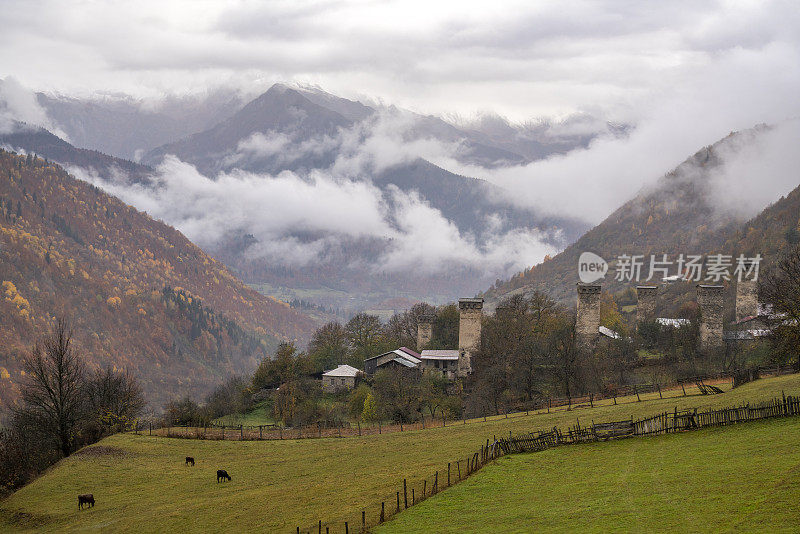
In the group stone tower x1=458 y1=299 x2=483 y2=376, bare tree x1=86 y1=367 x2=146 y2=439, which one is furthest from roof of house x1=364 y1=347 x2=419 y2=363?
bare tree x1=86 y1=367 x2=146 y2=439

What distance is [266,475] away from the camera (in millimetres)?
44719

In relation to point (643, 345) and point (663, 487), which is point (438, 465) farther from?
point (643, 345)

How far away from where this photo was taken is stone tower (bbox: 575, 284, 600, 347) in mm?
83500

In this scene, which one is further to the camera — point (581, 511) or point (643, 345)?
point (643, 345)

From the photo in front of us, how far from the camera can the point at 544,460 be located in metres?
37.7

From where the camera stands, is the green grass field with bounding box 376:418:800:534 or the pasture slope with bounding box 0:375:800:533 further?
the pasture slope with bounding box 0:375:800:533

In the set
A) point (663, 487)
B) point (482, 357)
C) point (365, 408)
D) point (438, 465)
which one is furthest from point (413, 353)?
point (663, 487)

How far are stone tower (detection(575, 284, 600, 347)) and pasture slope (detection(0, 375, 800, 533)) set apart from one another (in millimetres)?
27329

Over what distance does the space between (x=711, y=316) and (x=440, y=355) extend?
29488 mm

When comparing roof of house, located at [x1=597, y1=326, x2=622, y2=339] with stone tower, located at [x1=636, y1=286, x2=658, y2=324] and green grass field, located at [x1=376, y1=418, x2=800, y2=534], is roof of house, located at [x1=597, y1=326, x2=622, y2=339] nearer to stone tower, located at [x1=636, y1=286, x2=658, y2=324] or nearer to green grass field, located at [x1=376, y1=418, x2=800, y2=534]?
stone tower, located at [x1=636, y1=286, x2=658, y2=324]

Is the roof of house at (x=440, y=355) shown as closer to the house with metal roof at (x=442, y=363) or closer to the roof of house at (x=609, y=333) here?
the house with metal roof at (x=442, y=363)

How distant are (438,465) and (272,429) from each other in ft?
98.7

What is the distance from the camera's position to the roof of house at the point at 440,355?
3373 inches

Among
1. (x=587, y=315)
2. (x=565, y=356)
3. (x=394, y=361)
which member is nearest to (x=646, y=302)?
(x=587, y=315)
